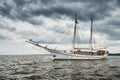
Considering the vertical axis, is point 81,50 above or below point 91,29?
below

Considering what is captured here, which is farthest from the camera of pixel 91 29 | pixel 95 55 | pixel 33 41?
pixel 91 29

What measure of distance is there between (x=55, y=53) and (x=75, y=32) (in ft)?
44.6

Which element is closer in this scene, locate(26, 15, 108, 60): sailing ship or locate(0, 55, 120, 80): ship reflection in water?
locate(0, 55, 120, 80): ship reflection in water

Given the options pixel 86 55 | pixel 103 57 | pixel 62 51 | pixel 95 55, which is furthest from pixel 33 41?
pixel 103 57

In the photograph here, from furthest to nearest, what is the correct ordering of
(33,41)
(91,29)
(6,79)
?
(91,29)
(33,41)
(6,79)

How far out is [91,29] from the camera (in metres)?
102

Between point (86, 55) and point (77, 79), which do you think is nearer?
point (77, 79)

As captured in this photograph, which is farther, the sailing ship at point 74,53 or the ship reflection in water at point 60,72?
the sailing ship at point 74,53

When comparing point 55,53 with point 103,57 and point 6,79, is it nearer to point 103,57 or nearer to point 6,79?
point 103,57

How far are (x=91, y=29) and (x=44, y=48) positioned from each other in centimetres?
2844

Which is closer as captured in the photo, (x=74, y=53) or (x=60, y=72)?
(x=60, y=72)

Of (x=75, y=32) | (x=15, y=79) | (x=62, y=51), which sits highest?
(x=75, y=32)

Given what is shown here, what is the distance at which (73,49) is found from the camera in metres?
88.8

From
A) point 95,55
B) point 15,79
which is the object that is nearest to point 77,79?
point 15,79
